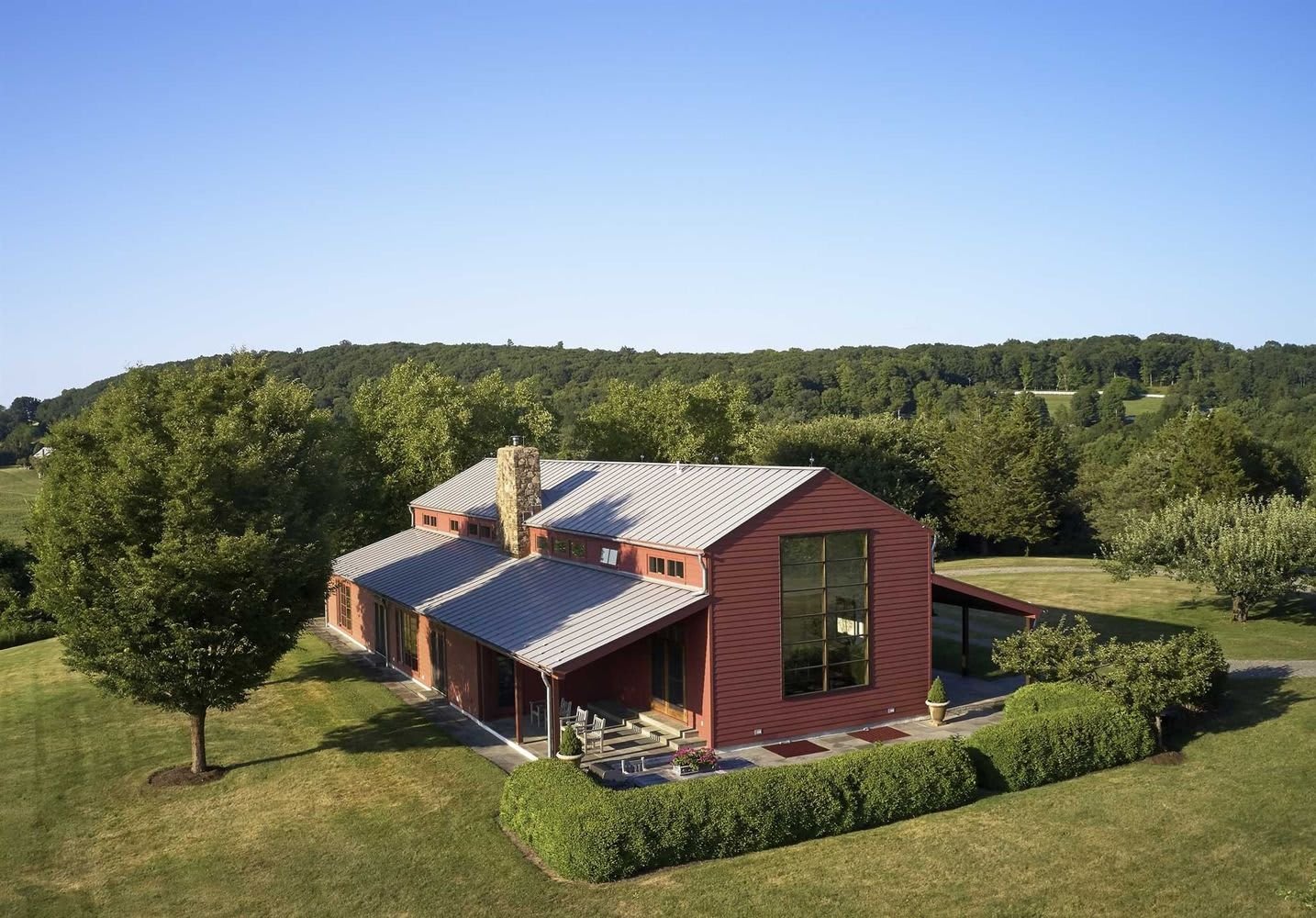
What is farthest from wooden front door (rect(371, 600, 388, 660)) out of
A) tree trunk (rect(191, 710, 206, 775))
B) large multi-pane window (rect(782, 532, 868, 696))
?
large multi-pane window (rect(782, 532, 868, 696))

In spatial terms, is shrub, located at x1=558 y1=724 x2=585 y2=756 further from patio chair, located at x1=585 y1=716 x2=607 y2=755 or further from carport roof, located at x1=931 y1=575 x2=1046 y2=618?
carport roof, located at x1=931 y1=575 x2=1046 y2=618

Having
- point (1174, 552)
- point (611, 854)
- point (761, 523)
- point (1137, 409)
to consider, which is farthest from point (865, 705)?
point (1137, 409)

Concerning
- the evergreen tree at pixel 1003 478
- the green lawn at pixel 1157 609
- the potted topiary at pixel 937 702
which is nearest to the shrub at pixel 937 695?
the potted topiary at pixel 937 702

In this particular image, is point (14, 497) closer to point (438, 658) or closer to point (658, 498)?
point (438, 658)

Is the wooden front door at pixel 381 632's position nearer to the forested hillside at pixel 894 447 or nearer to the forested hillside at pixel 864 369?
the forested hillside at pixel 894 447

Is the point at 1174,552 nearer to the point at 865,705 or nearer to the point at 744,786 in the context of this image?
the point at 865,705
